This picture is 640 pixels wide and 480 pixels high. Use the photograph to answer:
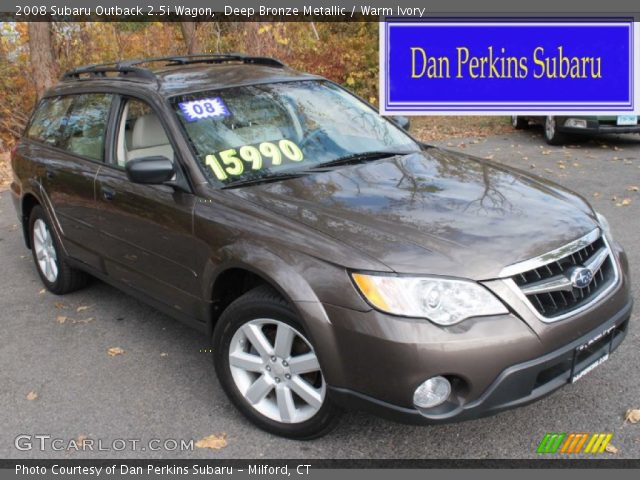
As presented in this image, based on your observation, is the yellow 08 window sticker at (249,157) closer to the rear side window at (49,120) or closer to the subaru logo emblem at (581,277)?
the subaru logo emblem at (581,277)

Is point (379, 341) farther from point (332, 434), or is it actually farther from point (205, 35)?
point (205, 35)

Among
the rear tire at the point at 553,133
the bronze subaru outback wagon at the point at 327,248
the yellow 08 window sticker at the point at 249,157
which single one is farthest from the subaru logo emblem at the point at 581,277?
the rear tire at the point at 553,133

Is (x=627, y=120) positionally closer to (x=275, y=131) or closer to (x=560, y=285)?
(x=275, y=131)

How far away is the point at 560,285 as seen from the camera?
2.77 m

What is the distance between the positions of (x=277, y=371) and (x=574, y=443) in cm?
142

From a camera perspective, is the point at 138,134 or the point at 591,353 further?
the point at 138,134

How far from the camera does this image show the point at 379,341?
102 inches

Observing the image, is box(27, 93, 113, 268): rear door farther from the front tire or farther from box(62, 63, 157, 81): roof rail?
the front tire

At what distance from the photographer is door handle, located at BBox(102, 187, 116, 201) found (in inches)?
159

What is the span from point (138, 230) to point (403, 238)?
1.78 m

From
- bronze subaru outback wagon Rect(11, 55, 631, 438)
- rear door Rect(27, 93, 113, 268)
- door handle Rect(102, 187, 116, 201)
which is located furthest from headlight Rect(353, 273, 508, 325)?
rear door Rect(27, 93, 113, 268)

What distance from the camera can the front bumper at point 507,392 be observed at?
2625 millimetres

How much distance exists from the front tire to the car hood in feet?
1.53

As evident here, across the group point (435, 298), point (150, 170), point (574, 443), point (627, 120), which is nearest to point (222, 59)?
point (150, 170)
